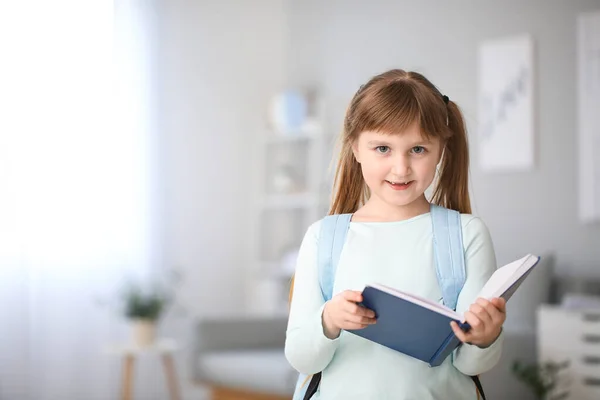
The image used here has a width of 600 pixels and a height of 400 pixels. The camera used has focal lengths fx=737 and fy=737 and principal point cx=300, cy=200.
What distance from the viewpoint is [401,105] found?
39.4 inches

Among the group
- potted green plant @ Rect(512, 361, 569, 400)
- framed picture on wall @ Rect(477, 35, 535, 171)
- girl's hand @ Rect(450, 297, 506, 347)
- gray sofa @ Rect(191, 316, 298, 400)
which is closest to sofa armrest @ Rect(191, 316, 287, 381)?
gray sofa @ Rect(191, 316, 298, 400)

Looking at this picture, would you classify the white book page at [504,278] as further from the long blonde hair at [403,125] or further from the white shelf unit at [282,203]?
the white shelf unit at [282,203]

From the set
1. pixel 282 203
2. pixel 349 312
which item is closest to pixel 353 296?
pixel 349 312

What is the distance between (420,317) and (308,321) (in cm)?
18

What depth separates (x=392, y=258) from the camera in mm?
1024

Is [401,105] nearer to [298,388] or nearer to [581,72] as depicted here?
[298,388]

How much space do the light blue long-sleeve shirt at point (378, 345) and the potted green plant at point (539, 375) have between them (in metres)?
1.56

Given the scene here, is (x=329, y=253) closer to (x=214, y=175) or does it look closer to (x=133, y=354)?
(x=133, y=354)

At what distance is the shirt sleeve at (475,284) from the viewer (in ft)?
3.16

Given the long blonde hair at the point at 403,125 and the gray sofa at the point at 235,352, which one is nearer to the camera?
the long blonde hair at the point at 403,125

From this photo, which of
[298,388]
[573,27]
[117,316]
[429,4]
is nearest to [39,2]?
[117,316]

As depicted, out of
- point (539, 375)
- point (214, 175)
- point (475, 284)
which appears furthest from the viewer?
point (214, 175)

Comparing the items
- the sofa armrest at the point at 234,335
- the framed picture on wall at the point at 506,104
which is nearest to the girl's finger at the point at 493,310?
the sofa armrest at the point at 234,335

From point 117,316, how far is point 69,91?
1156 millimetres
